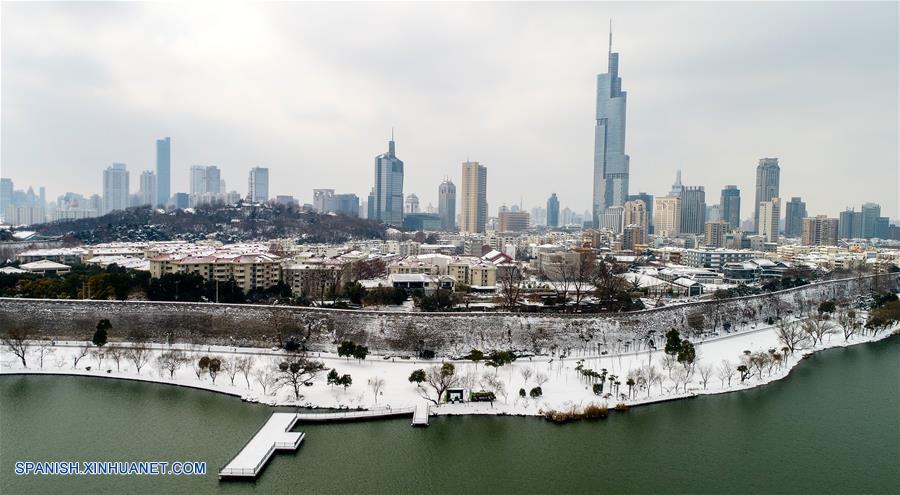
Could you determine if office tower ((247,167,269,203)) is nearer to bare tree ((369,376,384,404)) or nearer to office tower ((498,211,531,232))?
office tower ((498,211,531,232))

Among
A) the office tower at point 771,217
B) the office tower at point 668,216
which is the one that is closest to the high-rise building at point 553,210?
the office tower at point 668,216

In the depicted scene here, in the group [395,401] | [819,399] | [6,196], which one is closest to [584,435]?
[395,401]

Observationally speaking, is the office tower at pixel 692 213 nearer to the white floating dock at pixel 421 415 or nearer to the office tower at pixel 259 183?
the office tower at pixel 259 183

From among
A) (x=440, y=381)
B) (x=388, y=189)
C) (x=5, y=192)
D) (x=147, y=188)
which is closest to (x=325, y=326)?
(x=440, y=381)

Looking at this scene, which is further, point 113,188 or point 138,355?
point 113,188

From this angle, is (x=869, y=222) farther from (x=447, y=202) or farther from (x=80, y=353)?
(x=80, y=353)

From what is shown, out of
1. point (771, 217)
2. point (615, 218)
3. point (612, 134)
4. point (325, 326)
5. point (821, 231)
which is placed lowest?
point (325, 326)
